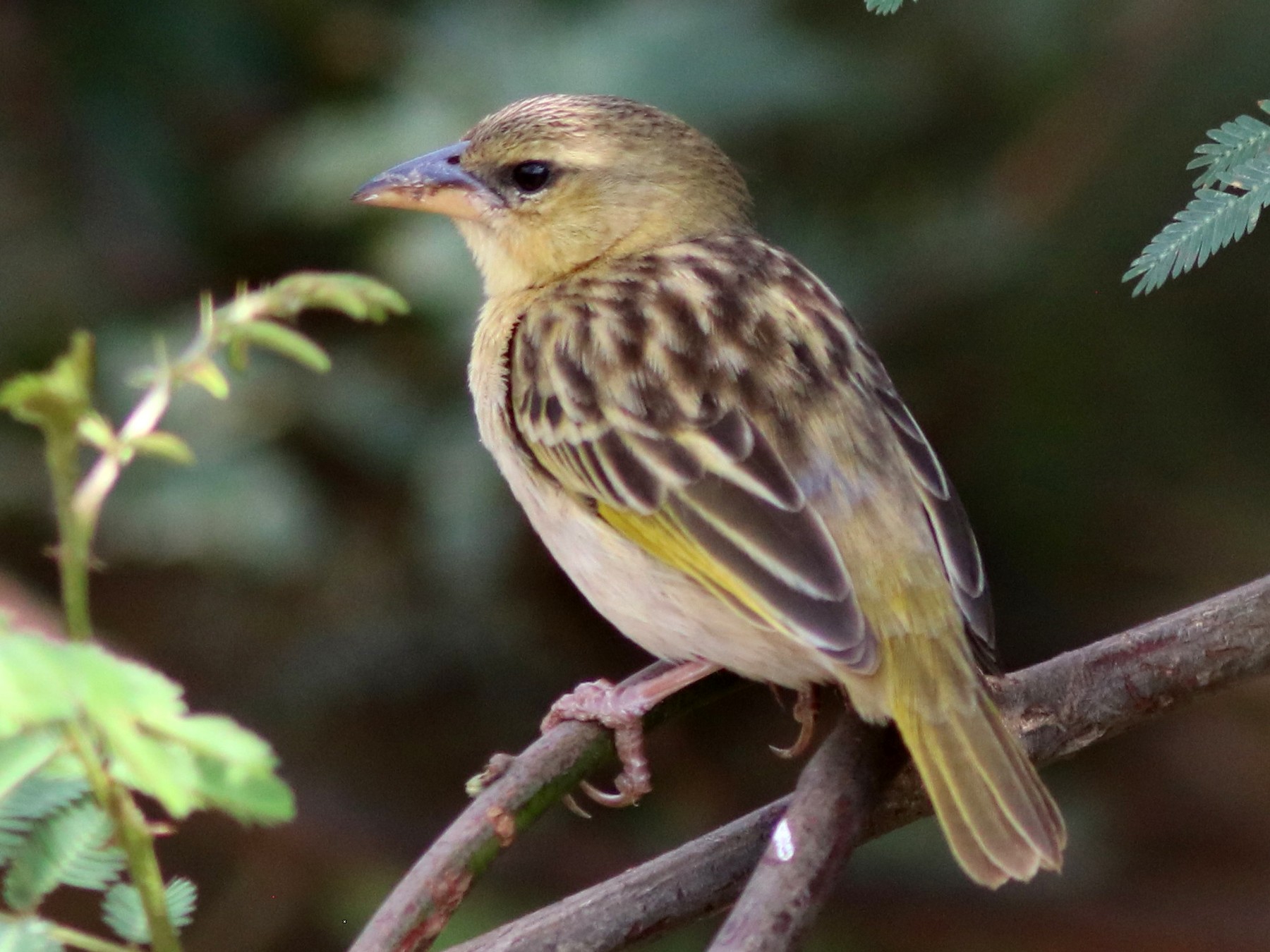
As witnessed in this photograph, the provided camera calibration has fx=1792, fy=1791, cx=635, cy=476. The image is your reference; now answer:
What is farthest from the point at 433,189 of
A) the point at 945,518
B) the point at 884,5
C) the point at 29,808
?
the point at 29,808

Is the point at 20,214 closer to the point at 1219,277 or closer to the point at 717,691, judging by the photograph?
the point at 717,691

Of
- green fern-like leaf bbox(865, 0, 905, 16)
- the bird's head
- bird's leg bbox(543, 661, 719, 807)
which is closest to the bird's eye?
the bird's head

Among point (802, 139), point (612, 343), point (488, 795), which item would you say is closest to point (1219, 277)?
point (802, 139)

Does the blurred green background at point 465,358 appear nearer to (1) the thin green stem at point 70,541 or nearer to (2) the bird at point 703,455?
(2) the bird at point 703,455

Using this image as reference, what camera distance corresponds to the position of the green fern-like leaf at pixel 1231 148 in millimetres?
2432

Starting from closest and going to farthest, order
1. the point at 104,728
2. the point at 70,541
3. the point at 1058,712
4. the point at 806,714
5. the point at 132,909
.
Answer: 1. the point at 104,728
2. the point at 70,541
3. the point at 132,909
4. the point at 1058,712
5. the point at 806,714

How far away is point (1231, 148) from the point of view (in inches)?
96.2

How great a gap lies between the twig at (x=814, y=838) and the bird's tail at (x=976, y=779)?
68 millimetres

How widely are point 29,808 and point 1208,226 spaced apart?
1.64 meters

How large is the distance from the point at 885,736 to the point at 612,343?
1.05 m

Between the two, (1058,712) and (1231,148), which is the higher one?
(1231,148)

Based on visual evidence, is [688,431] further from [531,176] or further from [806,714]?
[531,176]

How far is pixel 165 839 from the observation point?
5566mm

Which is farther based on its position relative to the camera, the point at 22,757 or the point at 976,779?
the point at 976,779
